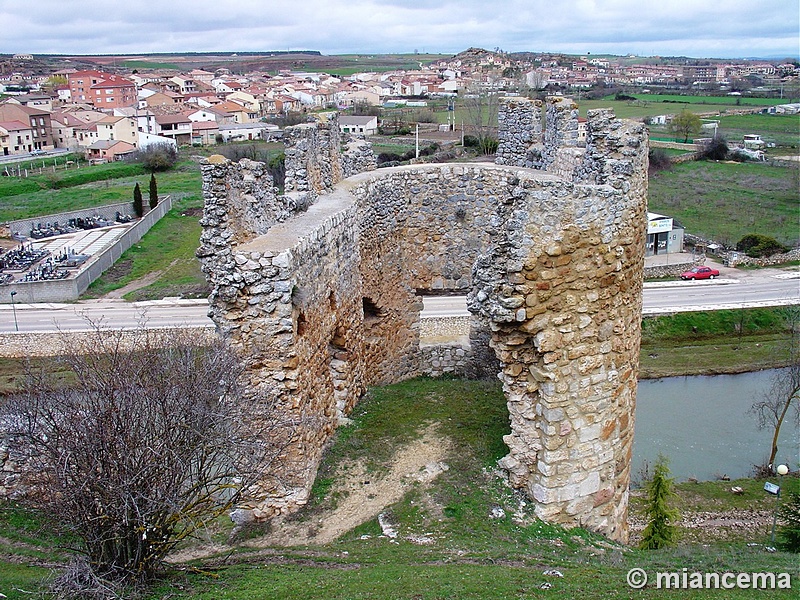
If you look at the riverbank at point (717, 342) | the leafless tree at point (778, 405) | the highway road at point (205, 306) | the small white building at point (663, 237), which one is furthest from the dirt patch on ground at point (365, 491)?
the small white building at point (663, 237)

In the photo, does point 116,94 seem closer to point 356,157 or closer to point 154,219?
point 154,219

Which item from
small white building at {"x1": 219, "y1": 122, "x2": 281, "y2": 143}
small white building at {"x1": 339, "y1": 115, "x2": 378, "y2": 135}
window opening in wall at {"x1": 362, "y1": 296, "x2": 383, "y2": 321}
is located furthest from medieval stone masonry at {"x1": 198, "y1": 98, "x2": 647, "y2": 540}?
small white building at {"x1": 219, "y1": 122, "x2": 281, "y2": 143}

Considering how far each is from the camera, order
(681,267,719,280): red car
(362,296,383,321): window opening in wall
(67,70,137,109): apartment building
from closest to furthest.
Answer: (362,296,383,321): window opening in wall → (681,267,719,280): red car → (67,70,137,109): apartment building

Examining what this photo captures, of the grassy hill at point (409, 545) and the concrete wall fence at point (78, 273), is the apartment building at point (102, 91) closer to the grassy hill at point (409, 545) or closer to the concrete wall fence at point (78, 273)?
the concrete wall fence at point (78, 273)

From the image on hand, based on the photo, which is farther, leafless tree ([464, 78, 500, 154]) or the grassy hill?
leafless tree ([464, 78, 500, 154])

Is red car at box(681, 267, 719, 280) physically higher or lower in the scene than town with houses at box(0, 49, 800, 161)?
lower

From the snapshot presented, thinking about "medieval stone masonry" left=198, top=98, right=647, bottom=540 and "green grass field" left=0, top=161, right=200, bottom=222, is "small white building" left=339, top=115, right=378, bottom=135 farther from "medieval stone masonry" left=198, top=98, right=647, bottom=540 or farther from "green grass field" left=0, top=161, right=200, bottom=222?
"medieval stone masonry" left=198, top=98, right=647, bottom=540

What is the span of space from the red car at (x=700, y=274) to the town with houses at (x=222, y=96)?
48.4 ft

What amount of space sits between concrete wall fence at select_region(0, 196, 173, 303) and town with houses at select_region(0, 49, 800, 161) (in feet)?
80.5

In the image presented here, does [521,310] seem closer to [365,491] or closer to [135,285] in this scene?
[365,491]

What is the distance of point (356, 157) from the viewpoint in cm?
1723

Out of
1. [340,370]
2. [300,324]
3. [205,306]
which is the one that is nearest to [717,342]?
[205,306]

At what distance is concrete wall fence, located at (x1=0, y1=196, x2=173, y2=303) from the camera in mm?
35906

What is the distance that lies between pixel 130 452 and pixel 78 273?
110ft
